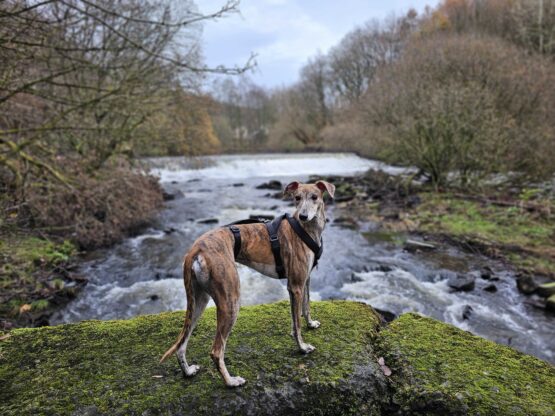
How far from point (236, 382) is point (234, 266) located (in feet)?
2.92

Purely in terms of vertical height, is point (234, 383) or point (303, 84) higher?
point (303, 84)

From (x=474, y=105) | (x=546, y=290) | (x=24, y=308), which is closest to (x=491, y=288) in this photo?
(x=546, y=290)

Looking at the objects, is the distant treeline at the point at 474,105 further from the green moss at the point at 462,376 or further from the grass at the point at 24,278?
the grass at the point at 24,278

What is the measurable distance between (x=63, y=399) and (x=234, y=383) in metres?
1.24

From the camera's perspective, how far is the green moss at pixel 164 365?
2.53 m

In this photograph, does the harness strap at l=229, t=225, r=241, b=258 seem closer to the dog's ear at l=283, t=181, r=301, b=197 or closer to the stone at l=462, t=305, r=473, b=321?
the dog's ear at l=283, t=181, r=301, b=197

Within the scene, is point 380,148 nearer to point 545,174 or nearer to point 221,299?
point 545,174

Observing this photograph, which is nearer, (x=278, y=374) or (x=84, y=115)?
(x=278, y=374)

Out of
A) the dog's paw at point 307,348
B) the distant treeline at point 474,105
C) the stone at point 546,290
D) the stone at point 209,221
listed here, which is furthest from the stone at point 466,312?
the stone at point 209,221

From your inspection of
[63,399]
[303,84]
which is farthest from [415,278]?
[303,84]

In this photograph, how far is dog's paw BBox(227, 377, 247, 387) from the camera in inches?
103

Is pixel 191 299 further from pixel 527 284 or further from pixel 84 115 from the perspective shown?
pixel 84 115

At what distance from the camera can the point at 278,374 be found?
Result: 2.77 metres

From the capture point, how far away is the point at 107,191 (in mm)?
10477
